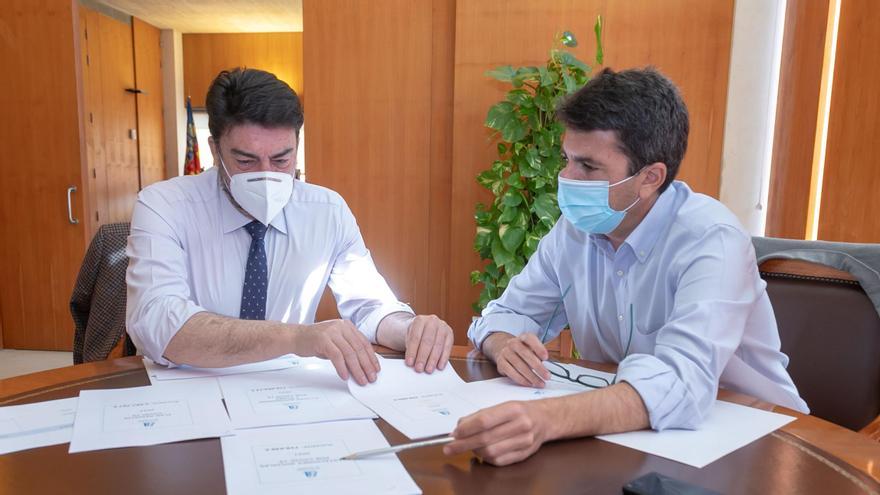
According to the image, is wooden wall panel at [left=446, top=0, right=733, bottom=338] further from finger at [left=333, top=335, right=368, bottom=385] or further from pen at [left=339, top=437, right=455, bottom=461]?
pen at [left=339, top=437, right=455, bottom=461]

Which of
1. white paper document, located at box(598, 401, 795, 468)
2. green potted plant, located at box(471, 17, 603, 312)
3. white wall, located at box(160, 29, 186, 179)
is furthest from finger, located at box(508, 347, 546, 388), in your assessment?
white wall, located at box(160, 29, 186, 179)

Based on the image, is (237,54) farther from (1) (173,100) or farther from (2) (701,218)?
(2) (701,218)

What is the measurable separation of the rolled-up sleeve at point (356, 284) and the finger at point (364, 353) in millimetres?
372

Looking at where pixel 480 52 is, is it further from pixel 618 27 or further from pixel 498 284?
pixel 498 284

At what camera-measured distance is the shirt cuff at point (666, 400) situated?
0.95 meters

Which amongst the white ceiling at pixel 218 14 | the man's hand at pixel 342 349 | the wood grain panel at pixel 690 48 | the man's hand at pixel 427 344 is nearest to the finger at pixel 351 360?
the man's hand at pixel 342 349

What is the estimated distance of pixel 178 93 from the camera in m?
7.15

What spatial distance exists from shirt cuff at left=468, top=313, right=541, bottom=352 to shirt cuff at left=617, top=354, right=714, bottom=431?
47cm

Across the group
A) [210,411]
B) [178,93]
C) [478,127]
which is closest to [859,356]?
[210,411]

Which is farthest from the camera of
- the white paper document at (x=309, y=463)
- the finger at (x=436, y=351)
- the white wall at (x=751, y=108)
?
the white wall at (x=751, y=108)

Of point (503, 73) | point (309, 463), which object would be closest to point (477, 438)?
point (309, 463)

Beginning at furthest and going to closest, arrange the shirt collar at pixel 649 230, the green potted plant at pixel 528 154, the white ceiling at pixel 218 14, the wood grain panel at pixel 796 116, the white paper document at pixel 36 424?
the white ceiling at pixel 218 14, the green potted plant at pixel 528 154, the wood grain panel at pixel 796 116, the shirt collar at pixel 649 230, the white paper document at pixel 36 424

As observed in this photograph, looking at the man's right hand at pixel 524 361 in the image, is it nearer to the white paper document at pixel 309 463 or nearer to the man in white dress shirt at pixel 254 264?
the man in white dress shirt at pixel 254 264

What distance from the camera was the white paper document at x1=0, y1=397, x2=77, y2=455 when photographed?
842mm
